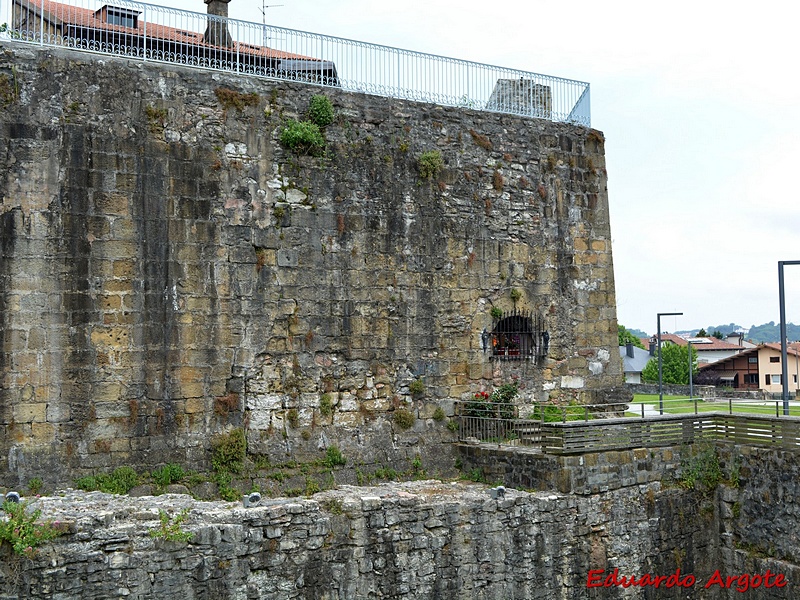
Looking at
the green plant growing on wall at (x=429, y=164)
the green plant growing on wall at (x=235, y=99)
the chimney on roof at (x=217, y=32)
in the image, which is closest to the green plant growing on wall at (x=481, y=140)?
the green plant growing on wall at (x=429, y=164)

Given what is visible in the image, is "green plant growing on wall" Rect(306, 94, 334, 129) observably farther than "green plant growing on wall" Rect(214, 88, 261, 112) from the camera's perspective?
Yes

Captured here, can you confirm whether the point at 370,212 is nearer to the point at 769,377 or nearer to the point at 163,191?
the point at 163,191

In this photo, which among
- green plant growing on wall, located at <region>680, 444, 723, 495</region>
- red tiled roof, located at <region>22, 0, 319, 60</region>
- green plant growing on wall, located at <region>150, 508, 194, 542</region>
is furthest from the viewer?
green plant growing on wall, located at <region>680, 444, 723, 495</region>

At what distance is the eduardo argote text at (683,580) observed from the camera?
44.0ft

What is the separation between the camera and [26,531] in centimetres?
941

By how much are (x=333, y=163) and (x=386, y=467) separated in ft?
17.8

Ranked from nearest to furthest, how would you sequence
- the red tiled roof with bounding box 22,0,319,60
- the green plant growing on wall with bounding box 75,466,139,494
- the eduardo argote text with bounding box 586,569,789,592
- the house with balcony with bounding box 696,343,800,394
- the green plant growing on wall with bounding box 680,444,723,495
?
the green plant growing on wall with bounding box 75,466,139,494 < the red tiled roof with bounding box 22,0,319,60 < the eduardo argote text with bounding box 586,569,789,592 < the green plant growing on wall with bounding box 680,444,723,495 < the house with balcony with bounding box 696,343,800,394

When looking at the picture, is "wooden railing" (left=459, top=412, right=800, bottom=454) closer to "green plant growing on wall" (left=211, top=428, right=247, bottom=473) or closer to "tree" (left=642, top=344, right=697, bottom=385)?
"green plant growing on wall" (left=211, top=428, right=247, bottom=473)

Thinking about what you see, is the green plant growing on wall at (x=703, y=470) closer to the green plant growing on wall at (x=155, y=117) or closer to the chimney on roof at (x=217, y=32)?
Answer: the green plant growing on wall at (x=155, y=117)

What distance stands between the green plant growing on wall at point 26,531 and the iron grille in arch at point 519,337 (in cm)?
861

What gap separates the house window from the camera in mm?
12875

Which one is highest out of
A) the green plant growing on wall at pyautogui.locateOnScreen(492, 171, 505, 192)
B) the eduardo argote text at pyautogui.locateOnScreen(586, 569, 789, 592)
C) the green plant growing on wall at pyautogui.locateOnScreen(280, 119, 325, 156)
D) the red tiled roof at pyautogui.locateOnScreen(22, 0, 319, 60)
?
the red tiled roof at pyautogui.locateOnScreen(22, 0, 319, 60)

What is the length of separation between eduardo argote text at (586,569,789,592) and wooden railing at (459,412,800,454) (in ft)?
7.01

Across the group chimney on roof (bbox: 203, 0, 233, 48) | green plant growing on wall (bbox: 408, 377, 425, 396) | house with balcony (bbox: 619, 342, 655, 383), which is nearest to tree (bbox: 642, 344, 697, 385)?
house with balcony (bbox: 619, 342, 655, 383)
